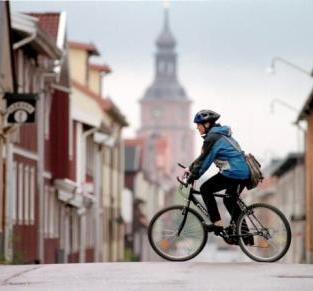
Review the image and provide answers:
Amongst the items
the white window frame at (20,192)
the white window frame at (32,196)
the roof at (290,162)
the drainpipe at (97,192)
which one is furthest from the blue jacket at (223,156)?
the roof at (290,162)

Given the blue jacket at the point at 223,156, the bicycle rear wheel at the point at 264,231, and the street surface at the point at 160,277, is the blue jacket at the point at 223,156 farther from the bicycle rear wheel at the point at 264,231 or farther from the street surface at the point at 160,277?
the street surface at the point at 160,277

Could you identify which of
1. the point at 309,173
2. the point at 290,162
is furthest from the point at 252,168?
the point at 290,162

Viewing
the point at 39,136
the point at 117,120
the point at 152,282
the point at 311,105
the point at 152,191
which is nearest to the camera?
the point at 152,282

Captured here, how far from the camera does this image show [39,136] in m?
44.3

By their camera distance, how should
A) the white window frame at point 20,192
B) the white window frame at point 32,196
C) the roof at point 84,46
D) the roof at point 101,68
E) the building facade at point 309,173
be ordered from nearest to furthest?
the white window frame at point 20,192 → the white window frame at point 32,196 → the roof at point 84,46 → the building facade at point 309,173 → the roof at point 101,68

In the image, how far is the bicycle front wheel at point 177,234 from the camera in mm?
18625

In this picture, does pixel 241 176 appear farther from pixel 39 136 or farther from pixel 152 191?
pixel 152 191

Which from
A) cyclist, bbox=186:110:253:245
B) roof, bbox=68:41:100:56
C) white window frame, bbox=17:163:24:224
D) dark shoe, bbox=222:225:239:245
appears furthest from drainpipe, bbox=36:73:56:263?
cyclist, bbox=186:110:253:245

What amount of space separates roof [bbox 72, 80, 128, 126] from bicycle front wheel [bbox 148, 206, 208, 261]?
43.4 metres

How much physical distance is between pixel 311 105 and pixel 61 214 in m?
14.7

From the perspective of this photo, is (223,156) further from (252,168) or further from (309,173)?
(309,173)

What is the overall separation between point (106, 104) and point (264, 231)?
53.3m

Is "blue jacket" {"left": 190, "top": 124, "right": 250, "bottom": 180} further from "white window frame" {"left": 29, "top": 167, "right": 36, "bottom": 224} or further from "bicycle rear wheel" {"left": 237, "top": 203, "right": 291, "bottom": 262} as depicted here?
"white window frame" {"left": 29, "top": 167, "right": 36, "bottom": 224}

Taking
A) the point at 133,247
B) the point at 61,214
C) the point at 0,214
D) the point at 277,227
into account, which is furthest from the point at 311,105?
the point at 277,227
